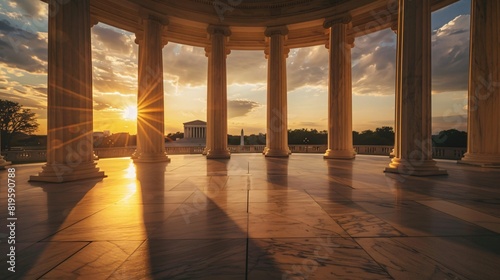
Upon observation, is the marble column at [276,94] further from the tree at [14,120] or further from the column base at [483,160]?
the tree at [14,120]

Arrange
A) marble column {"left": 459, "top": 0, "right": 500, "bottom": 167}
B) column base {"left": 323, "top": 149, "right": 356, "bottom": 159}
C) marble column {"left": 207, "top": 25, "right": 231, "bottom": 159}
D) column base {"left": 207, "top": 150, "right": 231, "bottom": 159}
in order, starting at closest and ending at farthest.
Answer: marble column {"left": 459, "top": 0, "right": 500, "bottom": 167}
column base {"left": 323, "top": 149, "right": 356, "bottom": 159}
column base {"left": 207, "top": 150, "right": 231, "bottom": 159}
marble column {"left": 207, "top": 25, "right": 231, "bottom": 159}

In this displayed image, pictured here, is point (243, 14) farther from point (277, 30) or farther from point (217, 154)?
point (217, 154)

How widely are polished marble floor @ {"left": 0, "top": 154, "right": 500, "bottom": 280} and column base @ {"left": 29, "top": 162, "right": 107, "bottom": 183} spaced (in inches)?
470

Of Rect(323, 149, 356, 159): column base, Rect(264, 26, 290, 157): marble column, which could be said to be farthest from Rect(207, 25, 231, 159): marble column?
Rect(323, 149, 356, 159): column base

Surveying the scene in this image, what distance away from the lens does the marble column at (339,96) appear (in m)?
114

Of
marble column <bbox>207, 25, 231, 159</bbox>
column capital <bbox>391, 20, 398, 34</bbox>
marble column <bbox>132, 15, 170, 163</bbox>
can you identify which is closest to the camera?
marble column <bbox>132, 15, 170, 163</bbox>

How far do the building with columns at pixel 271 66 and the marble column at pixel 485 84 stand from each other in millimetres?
258

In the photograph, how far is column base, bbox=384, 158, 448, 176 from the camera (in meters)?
64.2

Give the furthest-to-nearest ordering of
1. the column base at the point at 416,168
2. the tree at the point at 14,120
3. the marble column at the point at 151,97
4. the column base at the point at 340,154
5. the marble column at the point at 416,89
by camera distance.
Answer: the tree at the point at 14,120 → the column base at the point at 340,154 → the marble column at the point at 151,97 → the marble column at the point at 416,89 → the column base at the point at 416,168

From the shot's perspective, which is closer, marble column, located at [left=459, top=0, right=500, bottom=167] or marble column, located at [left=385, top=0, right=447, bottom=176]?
marble column, located at [left=385, top=0, right=447, bottom=176]

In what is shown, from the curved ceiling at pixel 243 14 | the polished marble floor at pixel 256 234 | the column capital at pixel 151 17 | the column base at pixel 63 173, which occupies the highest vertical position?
the curved ceiling at pixel 243 14

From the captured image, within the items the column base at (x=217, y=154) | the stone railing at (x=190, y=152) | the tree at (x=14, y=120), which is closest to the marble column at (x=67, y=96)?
the column base at (x=217, y=154)

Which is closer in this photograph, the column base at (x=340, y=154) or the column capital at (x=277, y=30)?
the column base at (x=340, y=154)

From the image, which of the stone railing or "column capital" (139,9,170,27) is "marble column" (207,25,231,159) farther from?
the stone railing
